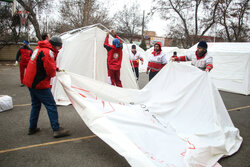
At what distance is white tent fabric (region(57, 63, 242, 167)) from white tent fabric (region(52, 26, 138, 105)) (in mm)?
2103

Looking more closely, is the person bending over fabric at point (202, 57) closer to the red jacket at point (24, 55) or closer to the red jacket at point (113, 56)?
the red jacket at point (113, 56)

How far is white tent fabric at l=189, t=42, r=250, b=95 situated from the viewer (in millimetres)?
7984

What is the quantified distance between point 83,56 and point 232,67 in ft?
23.1

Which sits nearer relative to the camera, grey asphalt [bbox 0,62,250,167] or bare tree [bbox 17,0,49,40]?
grey asphalt [bbox 0,62,250,167]

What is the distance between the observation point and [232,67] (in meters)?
8.46

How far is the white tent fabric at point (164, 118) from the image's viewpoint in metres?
2.40

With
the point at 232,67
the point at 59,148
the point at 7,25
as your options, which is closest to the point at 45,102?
the point at 59,148

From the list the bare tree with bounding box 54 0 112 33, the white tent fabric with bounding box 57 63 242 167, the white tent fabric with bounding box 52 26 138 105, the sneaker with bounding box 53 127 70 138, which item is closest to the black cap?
the white tent fabric with bounding box 57 63 242 167

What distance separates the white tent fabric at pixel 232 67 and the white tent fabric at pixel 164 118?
5.73 metres

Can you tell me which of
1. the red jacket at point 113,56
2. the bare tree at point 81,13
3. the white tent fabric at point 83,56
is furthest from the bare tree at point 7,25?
the red jacket at point 113,56

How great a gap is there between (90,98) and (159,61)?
3.31 meters

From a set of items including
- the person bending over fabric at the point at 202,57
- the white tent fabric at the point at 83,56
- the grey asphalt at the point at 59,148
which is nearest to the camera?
the grey asphalt at the point at 59,148

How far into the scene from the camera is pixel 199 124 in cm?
328

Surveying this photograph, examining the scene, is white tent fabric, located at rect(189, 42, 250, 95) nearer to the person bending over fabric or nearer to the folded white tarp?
the person bending over fabric
